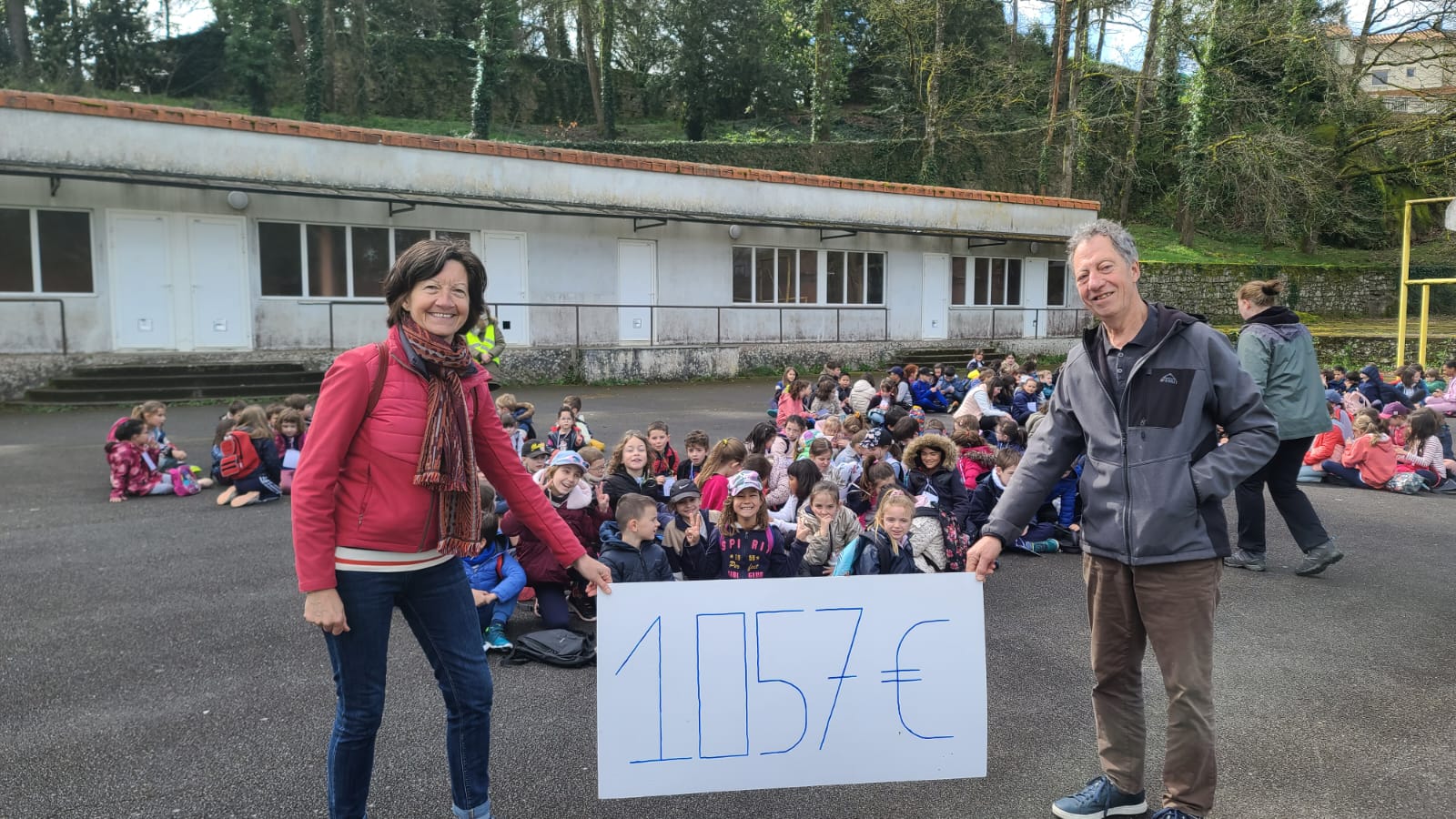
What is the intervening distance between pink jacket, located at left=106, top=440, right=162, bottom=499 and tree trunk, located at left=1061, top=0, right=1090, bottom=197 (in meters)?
29.0

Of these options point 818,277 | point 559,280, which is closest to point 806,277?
point 818,277

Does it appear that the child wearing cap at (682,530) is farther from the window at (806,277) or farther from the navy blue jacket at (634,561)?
the window at (806,277)

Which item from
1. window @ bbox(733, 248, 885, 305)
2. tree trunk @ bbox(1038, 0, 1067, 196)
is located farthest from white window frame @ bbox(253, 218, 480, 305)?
tree trunk @ bbox(1038, 0, 1067, 196)

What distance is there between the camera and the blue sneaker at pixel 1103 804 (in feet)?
10.1

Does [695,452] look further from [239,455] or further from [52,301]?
[52,301]

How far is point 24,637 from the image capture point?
507 centimetres

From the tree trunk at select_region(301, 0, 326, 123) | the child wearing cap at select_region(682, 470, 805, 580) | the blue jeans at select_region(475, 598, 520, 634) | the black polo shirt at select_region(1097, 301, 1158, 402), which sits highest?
the tree trunk at select_region(301, 0, 326, 123)

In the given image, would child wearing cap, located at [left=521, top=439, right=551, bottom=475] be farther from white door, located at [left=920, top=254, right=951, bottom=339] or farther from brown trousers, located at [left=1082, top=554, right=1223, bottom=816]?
white door, located at [left=920, top=254, right=951, bottom=339]

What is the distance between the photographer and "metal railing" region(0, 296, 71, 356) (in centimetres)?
1529

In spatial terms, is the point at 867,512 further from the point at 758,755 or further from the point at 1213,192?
the point at 1213,192

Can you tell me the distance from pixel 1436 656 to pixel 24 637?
303 inches

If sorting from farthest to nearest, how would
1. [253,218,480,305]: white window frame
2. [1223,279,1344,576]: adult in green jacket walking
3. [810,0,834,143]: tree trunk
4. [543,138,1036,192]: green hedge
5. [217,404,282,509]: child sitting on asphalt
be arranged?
1. [810,0,834,143]: tree trunk
2. [543,138,1036,192]: green hedge
3. [253,218,480,305]: white window frame
4. [217,404,282,509]: child sitting on asphalt
5. [1223,279,1344,576]: adult in green jacket walking

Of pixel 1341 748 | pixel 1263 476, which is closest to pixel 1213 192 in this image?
pixel 1263 476

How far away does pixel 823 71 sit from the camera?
117 feet
